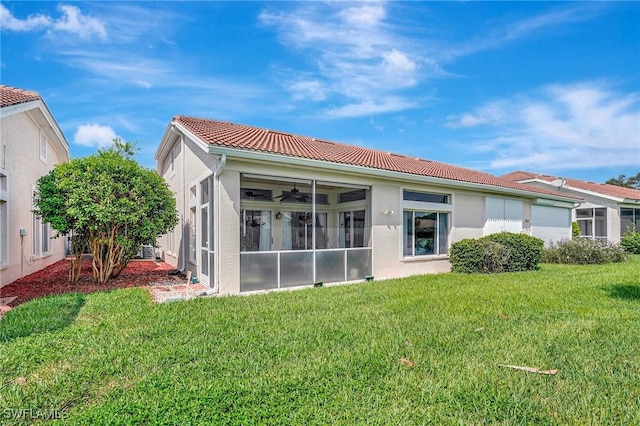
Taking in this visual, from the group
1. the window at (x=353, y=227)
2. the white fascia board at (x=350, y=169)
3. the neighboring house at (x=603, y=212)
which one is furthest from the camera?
the neighboring house at (x=603, y=212)

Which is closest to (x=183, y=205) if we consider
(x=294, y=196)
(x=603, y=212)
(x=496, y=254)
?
(x=294, y=196)

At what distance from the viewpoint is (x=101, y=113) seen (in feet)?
66.4

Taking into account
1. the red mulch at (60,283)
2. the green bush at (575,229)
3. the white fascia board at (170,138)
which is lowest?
the red mulch at (60,283)


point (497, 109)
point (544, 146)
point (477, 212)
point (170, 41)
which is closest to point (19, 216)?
point (170, 41)

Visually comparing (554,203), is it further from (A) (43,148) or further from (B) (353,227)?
(A) (43,148)

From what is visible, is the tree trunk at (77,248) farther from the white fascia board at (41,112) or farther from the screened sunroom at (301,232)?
the screened sunroom at (301,232)

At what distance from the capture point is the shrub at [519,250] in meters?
13.8

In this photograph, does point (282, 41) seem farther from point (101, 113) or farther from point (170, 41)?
point (101, 113)

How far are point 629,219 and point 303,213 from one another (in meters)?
28.0

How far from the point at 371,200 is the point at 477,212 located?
633cm

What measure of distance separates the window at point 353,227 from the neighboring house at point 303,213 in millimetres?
37

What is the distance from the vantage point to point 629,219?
25.3m

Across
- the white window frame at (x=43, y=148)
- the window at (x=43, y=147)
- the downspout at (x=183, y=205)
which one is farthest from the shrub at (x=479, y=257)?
the window at (x=43, y=147)

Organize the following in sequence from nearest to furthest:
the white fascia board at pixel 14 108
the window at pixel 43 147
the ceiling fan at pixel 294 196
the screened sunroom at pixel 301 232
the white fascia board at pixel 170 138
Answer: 1. the white fascia board at pixel 14 108
2. the screened sunroom at pixel 301 232
3. the white fascia board at pixel 170 138
4. the ceiling fan at pixel 294 196
5. the window at pixel 43 147
